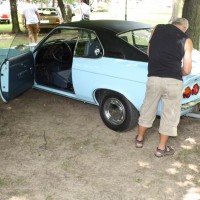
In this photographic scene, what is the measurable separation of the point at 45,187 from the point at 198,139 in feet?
7.96

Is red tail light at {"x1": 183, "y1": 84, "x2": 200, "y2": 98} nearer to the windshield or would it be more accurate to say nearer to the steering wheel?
the windshield

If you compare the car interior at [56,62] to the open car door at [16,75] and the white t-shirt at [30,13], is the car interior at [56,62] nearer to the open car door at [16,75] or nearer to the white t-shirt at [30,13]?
the open car door at [16,75]

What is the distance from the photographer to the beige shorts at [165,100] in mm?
3713

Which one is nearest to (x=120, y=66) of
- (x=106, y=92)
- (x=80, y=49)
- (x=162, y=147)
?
(x=106, y=92)

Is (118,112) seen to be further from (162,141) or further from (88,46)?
(88,46)

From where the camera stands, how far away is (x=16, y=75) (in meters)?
5.01

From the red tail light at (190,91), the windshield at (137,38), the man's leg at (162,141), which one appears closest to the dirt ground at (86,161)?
the man's leg at (162,141)

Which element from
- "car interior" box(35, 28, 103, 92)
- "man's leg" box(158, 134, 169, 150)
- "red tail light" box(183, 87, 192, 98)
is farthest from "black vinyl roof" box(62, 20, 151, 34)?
"man's leg" box(158, 134, 169, 150)

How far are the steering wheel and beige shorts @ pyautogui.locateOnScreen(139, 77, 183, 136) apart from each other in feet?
8.07

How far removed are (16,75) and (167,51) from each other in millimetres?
2597

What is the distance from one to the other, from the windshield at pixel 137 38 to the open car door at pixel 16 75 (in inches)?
69.7

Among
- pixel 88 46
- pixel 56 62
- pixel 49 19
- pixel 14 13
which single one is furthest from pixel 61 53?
pixel 14 13

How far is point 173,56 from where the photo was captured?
3.61 meters

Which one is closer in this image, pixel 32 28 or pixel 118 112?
pixel 118 112
